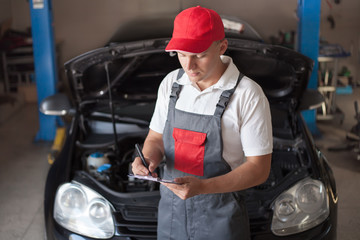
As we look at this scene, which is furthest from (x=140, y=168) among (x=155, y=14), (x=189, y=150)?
(x=155, y=14)

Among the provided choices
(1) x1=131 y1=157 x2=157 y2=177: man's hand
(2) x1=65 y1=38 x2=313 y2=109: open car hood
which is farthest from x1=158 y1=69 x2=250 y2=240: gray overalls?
(2) x1=65 y1=38 x2=313 y2=109: open car hood

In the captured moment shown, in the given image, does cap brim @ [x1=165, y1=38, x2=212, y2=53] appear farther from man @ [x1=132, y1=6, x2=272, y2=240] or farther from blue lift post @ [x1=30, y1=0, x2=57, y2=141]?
blue lift post @ [x1=30, y1=0, x2=57, y2=141]

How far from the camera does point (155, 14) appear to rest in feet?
22.7

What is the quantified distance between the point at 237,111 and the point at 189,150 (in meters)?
0.22

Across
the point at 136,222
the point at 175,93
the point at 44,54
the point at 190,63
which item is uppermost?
the point at 190,63

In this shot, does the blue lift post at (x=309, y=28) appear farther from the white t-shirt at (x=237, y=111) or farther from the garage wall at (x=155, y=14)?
the garage wall at (x=155, y=14)

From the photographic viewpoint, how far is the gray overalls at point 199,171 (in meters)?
1.48

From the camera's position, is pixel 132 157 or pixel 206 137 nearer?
pixel 206 137

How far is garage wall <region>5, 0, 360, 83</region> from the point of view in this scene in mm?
6926

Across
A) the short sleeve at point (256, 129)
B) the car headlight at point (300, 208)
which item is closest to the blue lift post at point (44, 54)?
the car headlight at point (300, 208)

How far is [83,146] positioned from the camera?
241 centimetres

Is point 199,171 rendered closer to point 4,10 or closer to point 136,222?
point 136,222

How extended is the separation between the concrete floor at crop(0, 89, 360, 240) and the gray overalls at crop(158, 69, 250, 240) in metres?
1.43

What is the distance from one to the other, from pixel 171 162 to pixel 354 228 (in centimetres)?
172
